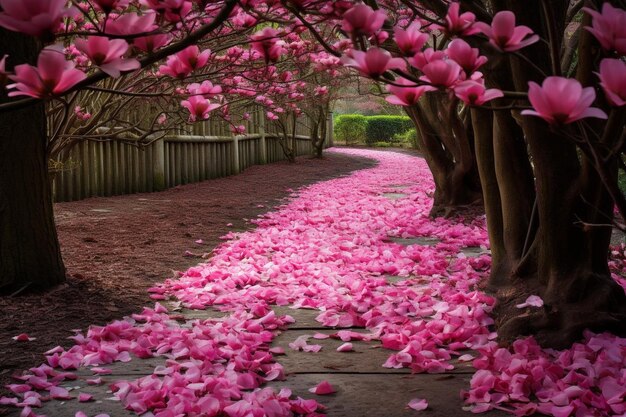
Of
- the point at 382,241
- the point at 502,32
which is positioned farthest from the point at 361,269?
the point at 502,32

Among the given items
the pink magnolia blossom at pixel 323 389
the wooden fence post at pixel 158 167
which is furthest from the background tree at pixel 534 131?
the wooden fence post at pixel 158 167

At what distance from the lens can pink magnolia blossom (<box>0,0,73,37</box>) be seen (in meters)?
1.22

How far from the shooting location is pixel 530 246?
3209mm

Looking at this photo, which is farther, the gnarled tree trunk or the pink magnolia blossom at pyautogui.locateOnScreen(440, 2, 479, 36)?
the gnarled tree trunk

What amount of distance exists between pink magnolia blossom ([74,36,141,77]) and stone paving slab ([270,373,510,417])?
1.45 meters

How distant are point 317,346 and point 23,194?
73.6 inches

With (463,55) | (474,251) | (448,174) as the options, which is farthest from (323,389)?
(448,174)

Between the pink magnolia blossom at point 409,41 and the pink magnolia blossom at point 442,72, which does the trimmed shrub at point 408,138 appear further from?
the pink magnolia blossom at point 442,72

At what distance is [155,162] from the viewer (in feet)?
31.1

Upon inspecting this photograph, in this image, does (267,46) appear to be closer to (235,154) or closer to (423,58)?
(423,58)

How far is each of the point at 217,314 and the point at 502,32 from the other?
2.60m

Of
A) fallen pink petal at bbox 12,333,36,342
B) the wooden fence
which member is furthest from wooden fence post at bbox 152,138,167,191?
fallen pink petal at bbox 12,333,36,342

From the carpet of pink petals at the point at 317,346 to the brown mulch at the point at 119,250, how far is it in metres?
0.17

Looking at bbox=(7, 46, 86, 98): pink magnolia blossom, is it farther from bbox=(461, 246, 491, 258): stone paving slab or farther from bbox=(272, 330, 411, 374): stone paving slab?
bbox=(461, 246, 491, 258): stone paving slab
